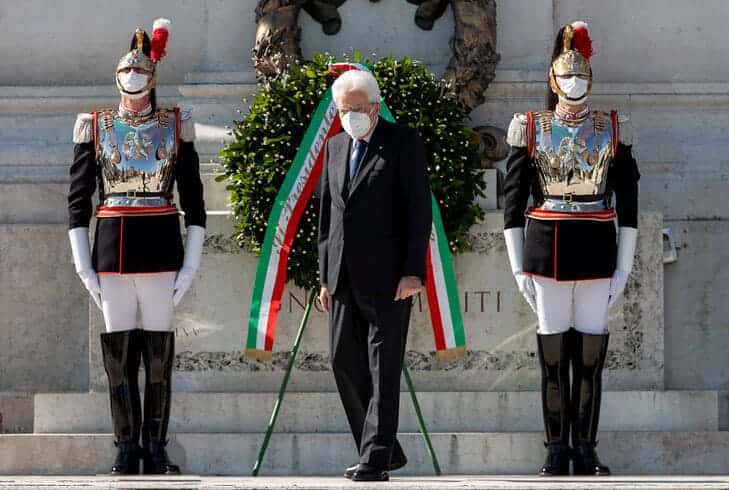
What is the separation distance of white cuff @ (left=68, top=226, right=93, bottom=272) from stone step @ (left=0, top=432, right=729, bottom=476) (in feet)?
4.24

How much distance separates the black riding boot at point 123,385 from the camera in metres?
11.3

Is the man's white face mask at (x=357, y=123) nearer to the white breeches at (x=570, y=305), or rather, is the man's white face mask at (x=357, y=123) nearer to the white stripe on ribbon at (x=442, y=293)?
the white breeches at (x=570, y=305)

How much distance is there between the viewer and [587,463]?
37.0 ft

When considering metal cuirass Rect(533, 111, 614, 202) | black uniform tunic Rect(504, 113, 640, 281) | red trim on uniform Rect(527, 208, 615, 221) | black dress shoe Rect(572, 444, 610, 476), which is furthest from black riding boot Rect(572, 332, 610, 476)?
metal cuirass Rect(533, 111, 614, 202)

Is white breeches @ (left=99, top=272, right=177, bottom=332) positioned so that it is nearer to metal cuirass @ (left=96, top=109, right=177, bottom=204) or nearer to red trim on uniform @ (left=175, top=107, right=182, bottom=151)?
metal cuirass @ (left=96, top=109, right=177, bottom=204)

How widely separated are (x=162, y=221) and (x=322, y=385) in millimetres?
1938

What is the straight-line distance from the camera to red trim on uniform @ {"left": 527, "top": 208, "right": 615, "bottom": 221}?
11.5 m

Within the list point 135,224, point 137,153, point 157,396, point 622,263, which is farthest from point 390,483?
point 137,153

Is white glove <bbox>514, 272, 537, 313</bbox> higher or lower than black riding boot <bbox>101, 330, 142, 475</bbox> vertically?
higher

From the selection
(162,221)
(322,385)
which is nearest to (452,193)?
(322,385)

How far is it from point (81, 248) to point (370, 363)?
68.7 inches

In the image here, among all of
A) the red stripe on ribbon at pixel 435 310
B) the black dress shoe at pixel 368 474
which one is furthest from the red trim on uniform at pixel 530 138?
the black dress shoe at pixel 368 474

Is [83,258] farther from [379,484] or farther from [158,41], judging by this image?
[379,484]

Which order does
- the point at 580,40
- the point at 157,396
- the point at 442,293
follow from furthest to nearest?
the point at 442,293 < the point at 580,40 < the point at 157,396
